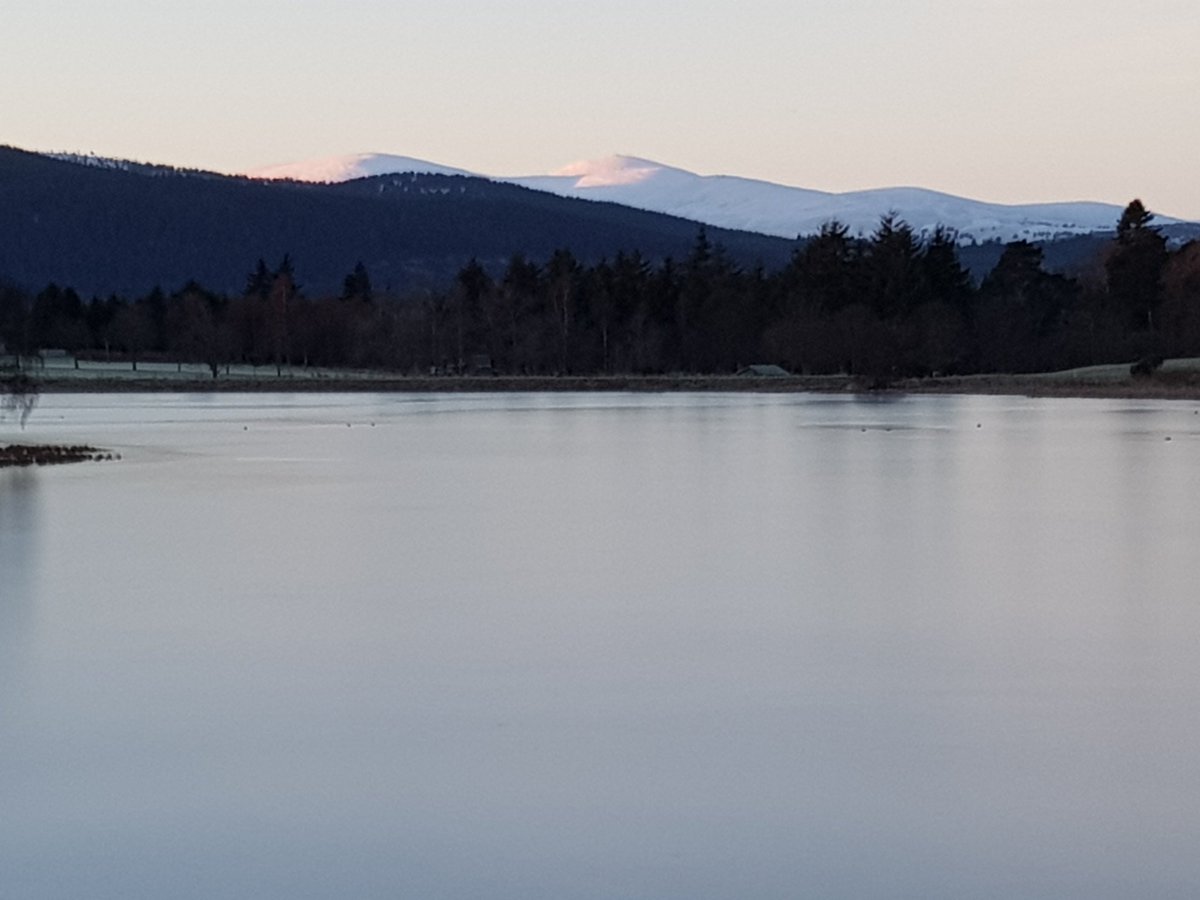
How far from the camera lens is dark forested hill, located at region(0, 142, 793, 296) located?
15625 centimetres

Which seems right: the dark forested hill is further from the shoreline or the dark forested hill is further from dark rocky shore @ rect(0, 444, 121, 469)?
dark rocky shore @ rect(0, 444, 121, 469)

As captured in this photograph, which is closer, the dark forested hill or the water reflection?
the water reflection

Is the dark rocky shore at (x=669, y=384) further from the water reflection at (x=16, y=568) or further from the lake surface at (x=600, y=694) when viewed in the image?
the water reflection at (x=16, y=568)

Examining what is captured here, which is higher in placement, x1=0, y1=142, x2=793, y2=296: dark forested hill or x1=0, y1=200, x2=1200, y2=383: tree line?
x1=0, y1=142, x2=793, y2=296: dark forested hill

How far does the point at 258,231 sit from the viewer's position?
16500cm

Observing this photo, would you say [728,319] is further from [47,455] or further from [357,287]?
[47,455]

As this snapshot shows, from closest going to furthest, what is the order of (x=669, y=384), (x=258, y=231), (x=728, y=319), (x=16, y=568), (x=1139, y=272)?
(x=16, y=568) → (x=669, y=384) → (x=1139, y=272) → (x=728, y=319) → (x=258, y=231)

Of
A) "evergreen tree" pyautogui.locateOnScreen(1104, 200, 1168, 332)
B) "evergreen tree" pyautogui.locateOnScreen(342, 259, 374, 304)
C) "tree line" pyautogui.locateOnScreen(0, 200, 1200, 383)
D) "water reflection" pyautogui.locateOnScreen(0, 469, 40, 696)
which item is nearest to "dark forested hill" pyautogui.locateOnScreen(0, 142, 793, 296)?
"evergreen tree" pyautogui.locateOnScreen(342, 259, 374, 304)

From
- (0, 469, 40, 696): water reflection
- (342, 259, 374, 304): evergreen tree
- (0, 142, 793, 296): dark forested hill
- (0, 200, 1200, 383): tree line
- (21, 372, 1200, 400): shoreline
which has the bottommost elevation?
(21, 372, 1200, 400): shoreline

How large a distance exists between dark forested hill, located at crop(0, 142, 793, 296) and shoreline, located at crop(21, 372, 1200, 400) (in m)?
88.1

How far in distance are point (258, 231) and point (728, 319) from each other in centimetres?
10478

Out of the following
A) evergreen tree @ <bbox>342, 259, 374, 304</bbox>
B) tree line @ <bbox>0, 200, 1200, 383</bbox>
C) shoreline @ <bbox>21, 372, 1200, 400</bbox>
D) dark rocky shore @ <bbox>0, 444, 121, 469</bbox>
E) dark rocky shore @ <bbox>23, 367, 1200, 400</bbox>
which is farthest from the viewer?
evergreen tree @ <bbox>342, 259, 374, 304</bbox>

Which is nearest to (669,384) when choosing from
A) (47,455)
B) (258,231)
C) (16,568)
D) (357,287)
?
(47,455)

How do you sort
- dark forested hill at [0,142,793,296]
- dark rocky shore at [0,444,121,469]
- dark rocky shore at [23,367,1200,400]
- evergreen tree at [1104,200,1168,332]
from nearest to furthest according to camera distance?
1. dark rocky shore at [0,444,121,469]
2. dark rocky shore at [23,367,1200,400]
3. evergreen tree at [1104,200,1168,332]
4. dark forested hill at [0,142,793,296]
